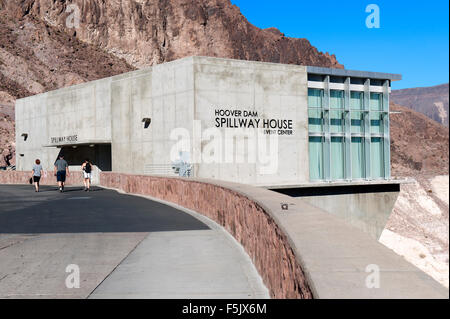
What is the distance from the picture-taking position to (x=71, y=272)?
7.17 meters

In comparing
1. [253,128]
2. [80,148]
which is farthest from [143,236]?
[80,148]

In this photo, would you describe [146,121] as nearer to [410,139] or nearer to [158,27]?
[158,27]

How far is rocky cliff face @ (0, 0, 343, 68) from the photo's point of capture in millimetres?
122000

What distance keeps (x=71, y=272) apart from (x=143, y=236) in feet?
11.1

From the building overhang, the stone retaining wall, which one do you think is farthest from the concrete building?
the stone retaining wall

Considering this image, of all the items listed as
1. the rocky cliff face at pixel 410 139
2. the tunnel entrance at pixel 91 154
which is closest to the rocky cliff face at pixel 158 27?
the rocky cliff face at pixel 410 139

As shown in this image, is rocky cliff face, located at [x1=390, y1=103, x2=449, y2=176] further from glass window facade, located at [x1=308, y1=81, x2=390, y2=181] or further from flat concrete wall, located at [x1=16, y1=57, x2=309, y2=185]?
flat concrete wall, located at [x1=16, y1=57, x2=309, y2=185]

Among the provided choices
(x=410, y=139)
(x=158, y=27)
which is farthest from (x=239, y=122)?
(x=410, y=139)

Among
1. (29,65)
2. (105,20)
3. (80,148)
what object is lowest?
(80,148)

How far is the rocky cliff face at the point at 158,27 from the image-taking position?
400ft

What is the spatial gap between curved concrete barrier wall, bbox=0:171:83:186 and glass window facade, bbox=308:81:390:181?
15.3 meters

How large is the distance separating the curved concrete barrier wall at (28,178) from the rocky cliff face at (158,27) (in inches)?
3157

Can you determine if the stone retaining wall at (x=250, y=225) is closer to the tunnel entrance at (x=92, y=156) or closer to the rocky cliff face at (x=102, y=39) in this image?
the tunnel entrance at (x=92, y=156)
